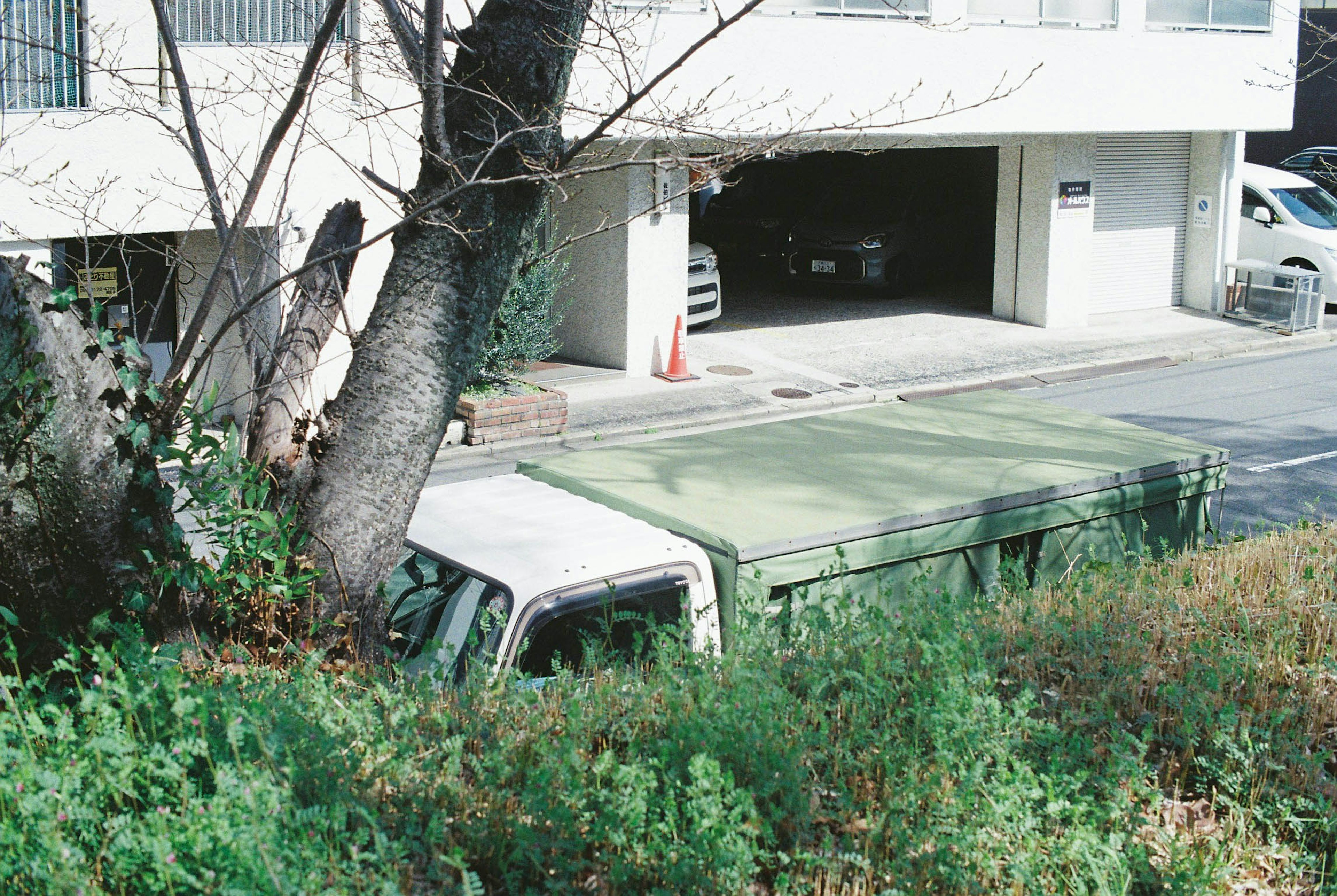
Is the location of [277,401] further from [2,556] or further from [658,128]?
[658,128]

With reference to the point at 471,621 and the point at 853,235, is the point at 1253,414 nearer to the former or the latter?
the point at 853,235

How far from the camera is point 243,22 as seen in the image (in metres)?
12.8

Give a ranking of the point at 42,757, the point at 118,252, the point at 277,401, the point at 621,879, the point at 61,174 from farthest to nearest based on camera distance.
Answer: the point at 118,252 < the point at 61,174 < the point at 277,401 < the point at 42,757 < the point at 621,879

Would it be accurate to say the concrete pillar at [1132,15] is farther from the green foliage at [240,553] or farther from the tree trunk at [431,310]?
the green foliage at [240,553]

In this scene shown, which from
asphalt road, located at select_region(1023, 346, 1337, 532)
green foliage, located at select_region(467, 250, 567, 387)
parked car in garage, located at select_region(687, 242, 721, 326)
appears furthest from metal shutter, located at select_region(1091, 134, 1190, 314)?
green foliage, located at select_region(467, 250, 567, 387)

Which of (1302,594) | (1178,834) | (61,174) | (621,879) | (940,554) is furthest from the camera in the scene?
(61,174)

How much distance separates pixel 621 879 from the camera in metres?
3.36

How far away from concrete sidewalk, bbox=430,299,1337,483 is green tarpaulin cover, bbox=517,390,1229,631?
559cm

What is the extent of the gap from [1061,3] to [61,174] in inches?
530

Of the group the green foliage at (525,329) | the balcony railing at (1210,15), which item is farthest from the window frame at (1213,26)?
the green foliage at (525,329)

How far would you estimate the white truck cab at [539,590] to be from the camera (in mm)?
5289

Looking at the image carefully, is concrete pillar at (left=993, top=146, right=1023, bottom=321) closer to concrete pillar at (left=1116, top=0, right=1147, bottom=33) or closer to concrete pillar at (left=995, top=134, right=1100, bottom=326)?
concrete pillar at (left=995, top=134, right=1100, bottom=326)

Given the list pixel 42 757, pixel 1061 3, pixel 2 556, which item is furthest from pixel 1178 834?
pixel 1061 3

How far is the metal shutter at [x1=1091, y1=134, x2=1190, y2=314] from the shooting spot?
2134 centimetres
